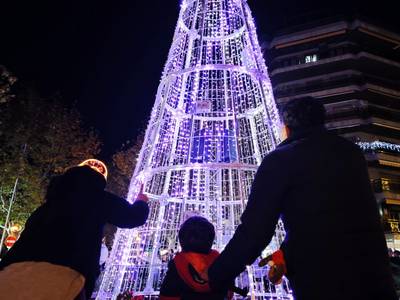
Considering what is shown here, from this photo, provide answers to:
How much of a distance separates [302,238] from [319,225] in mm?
87

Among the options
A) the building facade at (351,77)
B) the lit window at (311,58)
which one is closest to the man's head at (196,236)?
the building facade at (351,77)

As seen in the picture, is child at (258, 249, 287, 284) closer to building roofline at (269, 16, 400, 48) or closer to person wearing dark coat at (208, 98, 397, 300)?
person wearing dark coat at (208, 98, 397, 300)

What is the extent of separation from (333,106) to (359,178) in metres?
33.8

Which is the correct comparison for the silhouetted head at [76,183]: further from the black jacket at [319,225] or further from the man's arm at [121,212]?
the black jacket at [319,225]

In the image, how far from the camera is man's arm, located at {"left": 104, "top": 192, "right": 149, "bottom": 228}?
2.55 metres

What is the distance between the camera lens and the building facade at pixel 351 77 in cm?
3102

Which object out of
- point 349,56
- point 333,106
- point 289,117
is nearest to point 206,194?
point 289,117

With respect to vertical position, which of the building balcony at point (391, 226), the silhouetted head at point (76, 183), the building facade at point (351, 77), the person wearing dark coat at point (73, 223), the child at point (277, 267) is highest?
the building facade at point (351, 77)

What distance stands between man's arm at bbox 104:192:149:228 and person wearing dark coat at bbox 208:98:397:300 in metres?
1.25

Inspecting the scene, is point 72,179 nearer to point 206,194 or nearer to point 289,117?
point 289,117

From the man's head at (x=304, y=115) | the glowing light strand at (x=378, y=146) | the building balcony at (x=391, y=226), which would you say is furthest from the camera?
the glowing light strand at (x=378, y=146)

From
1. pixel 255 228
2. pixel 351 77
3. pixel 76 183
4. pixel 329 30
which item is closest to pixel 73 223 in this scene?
pixel 76 183

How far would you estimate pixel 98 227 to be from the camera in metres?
2.40

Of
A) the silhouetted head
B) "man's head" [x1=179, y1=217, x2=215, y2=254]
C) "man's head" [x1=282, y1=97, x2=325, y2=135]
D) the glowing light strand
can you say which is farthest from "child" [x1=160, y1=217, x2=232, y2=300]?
the glowing light strand
